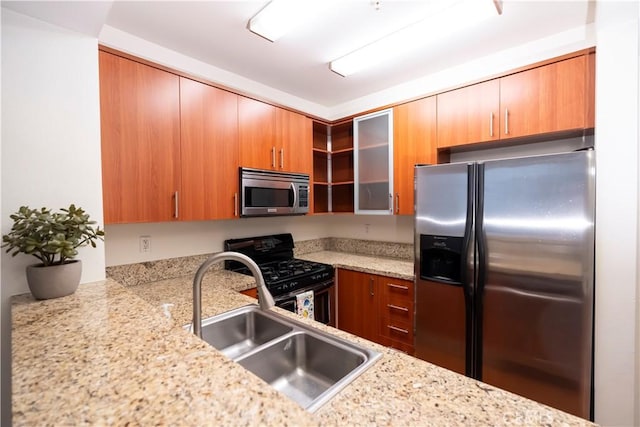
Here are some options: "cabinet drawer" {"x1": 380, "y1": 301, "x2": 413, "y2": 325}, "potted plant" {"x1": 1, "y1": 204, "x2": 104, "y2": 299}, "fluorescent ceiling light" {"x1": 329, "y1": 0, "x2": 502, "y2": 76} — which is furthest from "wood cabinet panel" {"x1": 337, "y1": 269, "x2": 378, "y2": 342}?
"potted plant" {"x1": 1, "y1": 204, "x2": 104, "y2": 299}

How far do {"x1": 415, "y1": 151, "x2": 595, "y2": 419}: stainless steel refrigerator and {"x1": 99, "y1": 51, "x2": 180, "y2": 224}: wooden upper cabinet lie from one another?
1755 millimetres

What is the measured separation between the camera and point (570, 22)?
185 cm

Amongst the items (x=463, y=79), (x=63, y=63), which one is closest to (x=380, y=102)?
(x=463, y=79)

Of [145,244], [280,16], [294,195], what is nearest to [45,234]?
[145,244]

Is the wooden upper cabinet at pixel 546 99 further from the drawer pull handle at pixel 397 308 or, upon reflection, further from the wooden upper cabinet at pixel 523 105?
the drawer pull handle at pixel 397 308

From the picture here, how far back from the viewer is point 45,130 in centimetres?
124

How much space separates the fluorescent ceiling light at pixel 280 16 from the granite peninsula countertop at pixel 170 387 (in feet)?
5.26

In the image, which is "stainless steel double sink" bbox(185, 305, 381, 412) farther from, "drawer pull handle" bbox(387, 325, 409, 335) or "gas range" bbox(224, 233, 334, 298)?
"drawer pull handle" bbox(387, 325, 409, 335)

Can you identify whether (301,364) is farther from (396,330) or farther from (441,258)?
(396,330)

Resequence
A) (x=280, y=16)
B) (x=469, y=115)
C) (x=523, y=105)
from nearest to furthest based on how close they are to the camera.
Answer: (x=280, y=16), (x=523, y=105), (x=469, y=115)

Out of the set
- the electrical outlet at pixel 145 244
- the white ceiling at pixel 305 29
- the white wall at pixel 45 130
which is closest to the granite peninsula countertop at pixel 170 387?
the white wall at pixel 45 130

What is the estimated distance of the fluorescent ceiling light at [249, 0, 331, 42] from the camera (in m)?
1.51

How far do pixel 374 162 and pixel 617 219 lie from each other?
5.63 ft

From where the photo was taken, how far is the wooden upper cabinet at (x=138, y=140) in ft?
5.22
